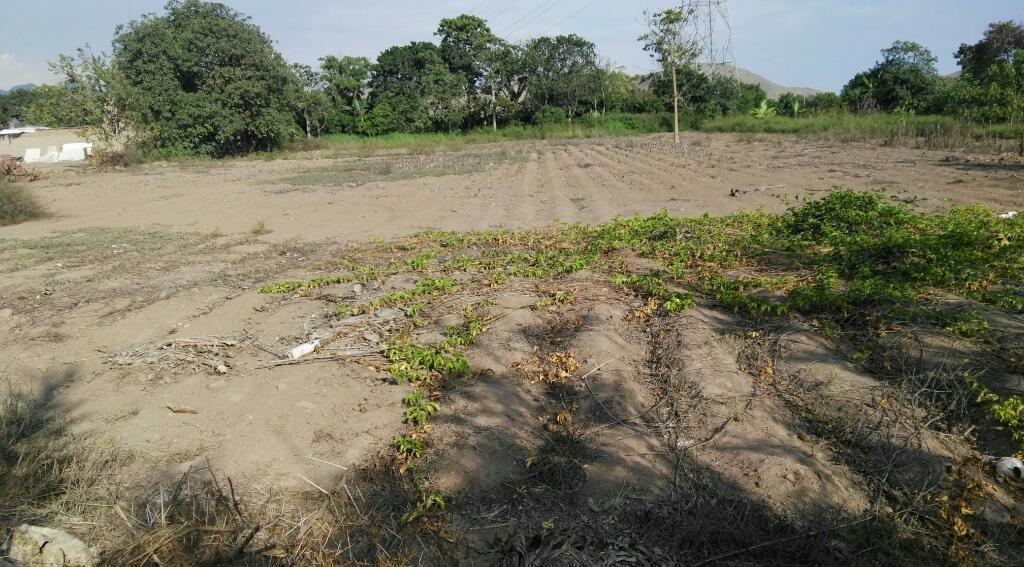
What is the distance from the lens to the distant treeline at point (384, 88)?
25.6 meters

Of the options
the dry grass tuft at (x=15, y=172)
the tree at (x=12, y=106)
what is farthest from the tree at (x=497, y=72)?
the tree at (x=12, y=106)

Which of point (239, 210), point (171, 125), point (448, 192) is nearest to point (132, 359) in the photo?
point (239, 210)

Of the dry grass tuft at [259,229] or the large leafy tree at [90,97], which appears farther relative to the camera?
the large leafy tree at [90,97]

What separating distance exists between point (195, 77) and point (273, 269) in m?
24.0

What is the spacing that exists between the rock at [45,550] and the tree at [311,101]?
30327 mm

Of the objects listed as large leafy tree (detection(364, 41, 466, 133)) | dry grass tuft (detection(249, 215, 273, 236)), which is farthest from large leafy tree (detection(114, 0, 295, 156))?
dry grass tuft (detection(249, 215, 273, 236))

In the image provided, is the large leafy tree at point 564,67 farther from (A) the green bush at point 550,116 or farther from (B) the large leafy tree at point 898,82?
(B) the large leafy tree at point 898,82

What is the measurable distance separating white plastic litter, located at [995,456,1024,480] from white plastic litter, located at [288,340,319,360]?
465 centimetres

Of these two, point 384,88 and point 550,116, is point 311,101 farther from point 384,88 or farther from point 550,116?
point 550,116

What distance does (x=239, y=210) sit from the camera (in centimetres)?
1256

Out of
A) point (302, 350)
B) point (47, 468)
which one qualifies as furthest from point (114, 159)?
point (47, 468)

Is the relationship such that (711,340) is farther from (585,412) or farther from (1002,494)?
(1002,494)

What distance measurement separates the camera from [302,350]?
488cm

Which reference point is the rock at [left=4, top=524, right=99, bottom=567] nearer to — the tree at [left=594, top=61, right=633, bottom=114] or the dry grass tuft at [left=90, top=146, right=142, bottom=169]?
the dry grass tuft at [left=90, top=146, right=142, bottom=169]
